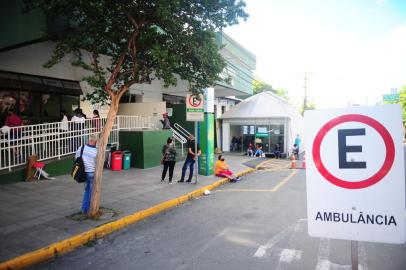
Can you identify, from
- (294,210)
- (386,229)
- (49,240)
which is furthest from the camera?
(294,210)

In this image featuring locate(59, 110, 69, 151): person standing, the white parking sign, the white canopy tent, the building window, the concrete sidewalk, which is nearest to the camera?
the white parking sign

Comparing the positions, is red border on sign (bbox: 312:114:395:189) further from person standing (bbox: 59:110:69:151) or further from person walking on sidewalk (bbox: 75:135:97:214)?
person standing (bbox: 59:110:69:151)

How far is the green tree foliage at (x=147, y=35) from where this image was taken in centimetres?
769

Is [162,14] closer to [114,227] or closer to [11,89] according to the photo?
[114,227]

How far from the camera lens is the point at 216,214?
7691 millimetres

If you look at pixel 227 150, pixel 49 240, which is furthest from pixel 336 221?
pixel 227 150

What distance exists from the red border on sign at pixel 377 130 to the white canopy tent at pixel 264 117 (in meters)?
20.9

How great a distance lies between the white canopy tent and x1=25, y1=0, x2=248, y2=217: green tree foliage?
49.9 feet

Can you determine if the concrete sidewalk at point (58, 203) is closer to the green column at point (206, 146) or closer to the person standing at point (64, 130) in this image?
the green column at point (206, 146)

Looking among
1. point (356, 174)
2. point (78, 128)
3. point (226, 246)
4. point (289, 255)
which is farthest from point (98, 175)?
point (78, 128)

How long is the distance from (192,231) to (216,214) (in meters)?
1.43

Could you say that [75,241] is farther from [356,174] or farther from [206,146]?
[206,146]

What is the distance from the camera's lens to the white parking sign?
2193 mm

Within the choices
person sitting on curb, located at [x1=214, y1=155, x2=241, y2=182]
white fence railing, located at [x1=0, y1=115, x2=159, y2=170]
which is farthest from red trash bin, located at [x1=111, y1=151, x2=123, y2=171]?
person sitting on curb, located at [x1=214, y1=155, x2=241, y2=182]
